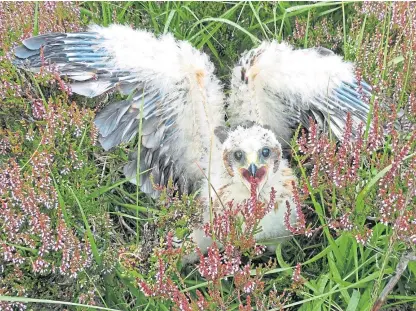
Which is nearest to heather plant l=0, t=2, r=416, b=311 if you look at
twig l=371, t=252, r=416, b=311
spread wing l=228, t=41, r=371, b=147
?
twig l=371, t=252, r=416, b=311

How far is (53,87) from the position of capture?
2.91m

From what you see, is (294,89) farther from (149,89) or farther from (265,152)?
(149,89)

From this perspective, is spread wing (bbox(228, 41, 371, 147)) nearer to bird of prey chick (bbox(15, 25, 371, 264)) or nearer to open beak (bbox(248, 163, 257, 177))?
bird of prey chick (bbox(15, 25, 371, 264))

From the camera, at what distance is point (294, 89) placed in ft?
9.80

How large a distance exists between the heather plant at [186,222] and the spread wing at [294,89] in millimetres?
116

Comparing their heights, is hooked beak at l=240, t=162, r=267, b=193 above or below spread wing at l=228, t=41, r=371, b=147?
below

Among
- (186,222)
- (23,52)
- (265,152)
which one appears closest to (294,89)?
(265,152)

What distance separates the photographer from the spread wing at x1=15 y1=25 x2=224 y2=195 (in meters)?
2.93

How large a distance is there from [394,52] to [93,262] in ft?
5.69

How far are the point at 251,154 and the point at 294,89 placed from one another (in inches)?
19.2

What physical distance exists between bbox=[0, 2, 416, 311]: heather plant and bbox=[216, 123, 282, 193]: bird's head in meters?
0.10

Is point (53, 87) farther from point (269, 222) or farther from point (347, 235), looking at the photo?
point (347, 235)

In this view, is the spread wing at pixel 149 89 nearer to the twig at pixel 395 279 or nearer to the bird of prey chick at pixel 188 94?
the bird of prey chick at pixel 188 94

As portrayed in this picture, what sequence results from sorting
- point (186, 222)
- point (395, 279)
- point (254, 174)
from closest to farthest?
point (395, 279)
point (186, 222)
point (254, 174)
